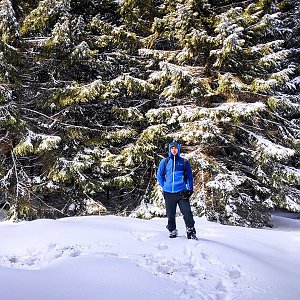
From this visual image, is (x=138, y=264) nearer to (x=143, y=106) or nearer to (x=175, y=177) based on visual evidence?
(x=175, y=177)

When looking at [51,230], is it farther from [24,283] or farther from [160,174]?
[24,283]

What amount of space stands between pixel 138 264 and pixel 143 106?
10016 millimetres

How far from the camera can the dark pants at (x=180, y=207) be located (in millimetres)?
6691

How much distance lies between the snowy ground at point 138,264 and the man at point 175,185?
0.40 m

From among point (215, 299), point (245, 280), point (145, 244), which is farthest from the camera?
point (145, 244)

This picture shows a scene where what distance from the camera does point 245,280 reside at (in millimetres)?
4977

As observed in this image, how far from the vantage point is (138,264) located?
→ 5113 mm

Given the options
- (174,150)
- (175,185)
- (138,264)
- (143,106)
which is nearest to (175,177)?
(175,185)

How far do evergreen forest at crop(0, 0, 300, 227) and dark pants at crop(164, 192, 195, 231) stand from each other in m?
4.55

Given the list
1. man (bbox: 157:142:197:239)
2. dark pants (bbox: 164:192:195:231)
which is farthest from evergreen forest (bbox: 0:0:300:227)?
dark pants (bbox: 164:192:195:231)

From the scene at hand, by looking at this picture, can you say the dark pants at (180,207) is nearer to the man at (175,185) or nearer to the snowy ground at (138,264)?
the man at (175,185)

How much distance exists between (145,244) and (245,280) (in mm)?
1950

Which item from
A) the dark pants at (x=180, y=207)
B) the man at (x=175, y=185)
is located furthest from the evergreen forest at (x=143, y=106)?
the dark pants at (x=180, y=207)

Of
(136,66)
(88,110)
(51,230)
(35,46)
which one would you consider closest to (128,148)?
(88,110)
